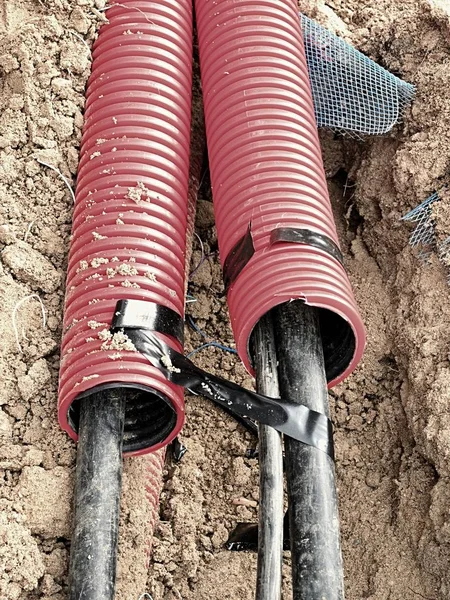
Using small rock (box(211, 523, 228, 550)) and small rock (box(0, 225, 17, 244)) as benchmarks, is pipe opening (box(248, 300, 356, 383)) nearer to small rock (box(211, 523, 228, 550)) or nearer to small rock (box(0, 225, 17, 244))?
small rock (box(211, 523, 228, 550))

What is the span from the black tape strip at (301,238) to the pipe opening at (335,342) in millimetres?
189

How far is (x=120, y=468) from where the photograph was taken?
91.1 inches

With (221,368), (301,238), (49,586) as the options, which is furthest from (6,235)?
(49,586)

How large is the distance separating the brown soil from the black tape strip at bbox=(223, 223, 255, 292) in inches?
19.3

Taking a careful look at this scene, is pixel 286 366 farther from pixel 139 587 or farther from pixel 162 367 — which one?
pixel 139 587

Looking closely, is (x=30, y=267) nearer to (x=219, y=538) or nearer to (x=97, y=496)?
(x=97, y=496)

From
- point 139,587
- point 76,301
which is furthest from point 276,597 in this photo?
point 76,301

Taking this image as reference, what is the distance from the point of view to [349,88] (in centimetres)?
300

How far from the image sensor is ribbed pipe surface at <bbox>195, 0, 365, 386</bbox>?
2.30 metres

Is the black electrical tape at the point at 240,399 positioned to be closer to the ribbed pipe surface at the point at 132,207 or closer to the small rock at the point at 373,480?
the ribbed pipe surface at the point at 132,207

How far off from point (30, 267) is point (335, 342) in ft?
3.06

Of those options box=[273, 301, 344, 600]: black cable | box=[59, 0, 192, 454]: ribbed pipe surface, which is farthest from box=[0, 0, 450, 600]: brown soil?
box=[273, 301, 344, 600]: black cable

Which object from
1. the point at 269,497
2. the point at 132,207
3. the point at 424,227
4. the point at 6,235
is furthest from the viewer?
the point at 424,227

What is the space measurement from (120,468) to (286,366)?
520 millimetres
